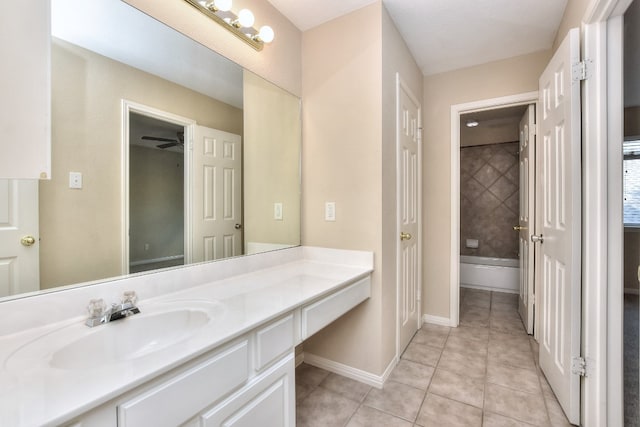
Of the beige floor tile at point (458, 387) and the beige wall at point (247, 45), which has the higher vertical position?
the beige wall at point (247, 45)

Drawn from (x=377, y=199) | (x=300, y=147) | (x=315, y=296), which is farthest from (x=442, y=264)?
(x=315, y=296)

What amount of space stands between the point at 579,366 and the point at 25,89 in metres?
2.51

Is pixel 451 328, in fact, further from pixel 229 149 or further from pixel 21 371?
pixel 21 371

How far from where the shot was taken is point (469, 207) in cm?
453

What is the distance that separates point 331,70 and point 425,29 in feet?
2.57

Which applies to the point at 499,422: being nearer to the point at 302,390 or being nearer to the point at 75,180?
the point at 302,390

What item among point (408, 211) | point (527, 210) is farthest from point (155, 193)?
point (527, 210)

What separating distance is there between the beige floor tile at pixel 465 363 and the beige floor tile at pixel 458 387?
57mm

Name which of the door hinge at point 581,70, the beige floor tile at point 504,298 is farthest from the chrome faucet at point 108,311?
the beige floor tile at point 504,298

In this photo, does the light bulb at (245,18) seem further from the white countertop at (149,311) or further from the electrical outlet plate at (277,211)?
the white countertop at (149,311)

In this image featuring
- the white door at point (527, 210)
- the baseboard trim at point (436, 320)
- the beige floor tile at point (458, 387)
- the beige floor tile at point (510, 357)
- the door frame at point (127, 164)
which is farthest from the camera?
the baseboard trim at point (436, 320)

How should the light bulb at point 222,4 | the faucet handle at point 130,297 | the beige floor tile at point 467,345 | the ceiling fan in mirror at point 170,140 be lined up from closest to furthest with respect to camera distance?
the faucet handle at point 130,297
the ceiling fan in mirror at point 170,140
the light bulb at point 222,4
the beige floor tile at point 467,345

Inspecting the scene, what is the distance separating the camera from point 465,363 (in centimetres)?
213

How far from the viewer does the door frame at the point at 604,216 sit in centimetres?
136
